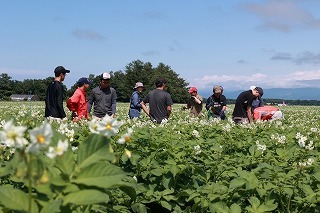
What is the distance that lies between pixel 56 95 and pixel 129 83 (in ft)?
343

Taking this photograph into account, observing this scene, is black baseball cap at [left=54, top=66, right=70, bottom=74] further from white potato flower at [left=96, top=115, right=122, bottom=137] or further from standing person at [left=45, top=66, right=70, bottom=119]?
white potato flower at [left=96, top=115, right=122, bottom=137]

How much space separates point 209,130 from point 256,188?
3810mm

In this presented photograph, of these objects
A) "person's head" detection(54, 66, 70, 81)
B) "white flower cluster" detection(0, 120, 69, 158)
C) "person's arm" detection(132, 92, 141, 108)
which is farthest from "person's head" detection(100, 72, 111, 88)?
"white flower cluster" detection(0, 120, 69, 158)

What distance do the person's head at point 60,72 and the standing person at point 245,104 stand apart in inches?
175

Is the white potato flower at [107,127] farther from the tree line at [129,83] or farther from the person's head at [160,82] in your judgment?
the tree line at [129,83]

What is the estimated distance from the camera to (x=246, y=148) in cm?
614

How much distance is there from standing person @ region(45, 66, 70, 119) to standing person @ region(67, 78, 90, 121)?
1.88 ft

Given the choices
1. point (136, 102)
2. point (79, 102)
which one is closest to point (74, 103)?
point (79, 102)

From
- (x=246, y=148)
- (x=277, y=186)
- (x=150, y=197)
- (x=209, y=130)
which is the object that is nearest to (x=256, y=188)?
(x=277, y=186)

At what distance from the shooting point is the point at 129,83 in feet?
371

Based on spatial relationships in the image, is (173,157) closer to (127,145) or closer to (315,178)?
(127,145)

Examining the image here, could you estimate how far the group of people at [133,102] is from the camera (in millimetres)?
8766

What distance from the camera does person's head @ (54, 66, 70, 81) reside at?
852 cm

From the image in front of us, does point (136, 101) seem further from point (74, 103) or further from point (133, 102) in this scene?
point (74, 103)
